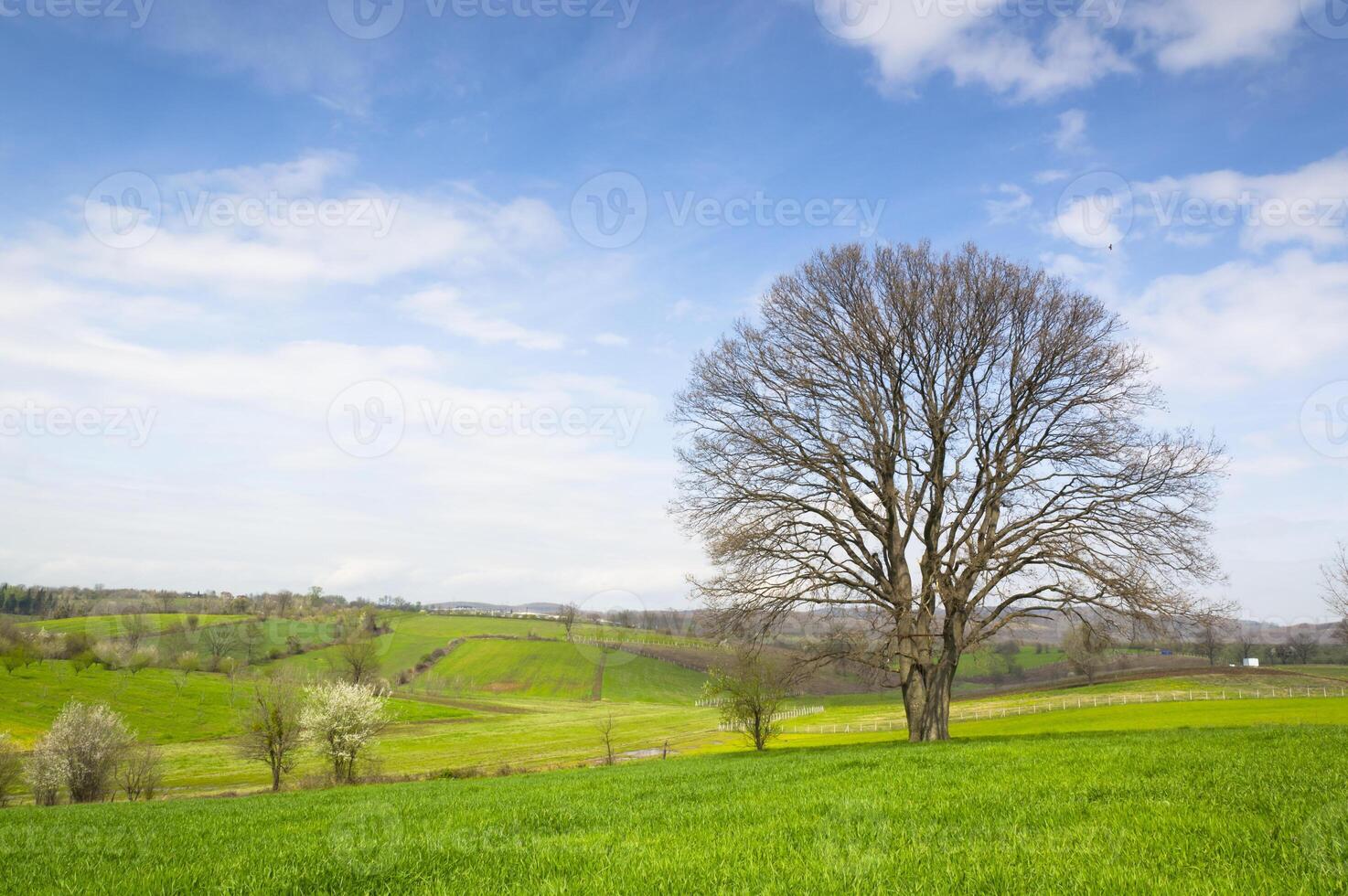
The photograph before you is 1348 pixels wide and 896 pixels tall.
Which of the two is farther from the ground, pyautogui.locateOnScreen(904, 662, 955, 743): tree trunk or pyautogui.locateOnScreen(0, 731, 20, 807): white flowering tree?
pyautogui.locateOnScreen(904, 662, 955, 743): tree trunk

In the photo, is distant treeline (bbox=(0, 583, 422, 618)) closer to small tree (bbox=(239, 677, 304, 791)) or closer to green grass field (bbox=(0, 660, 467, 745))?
green grass field (bbox=(0, 660, 467, 745))

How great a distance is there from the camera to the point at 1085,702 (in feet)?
241

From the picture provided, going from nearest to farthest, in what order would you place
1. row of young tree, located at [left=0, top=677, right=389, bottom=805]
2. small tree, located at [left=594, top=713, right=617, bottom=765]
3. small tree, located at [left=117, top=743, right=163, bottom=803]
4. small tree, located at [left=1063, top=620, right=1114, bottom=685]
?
small tree, located at [left=1063, top=620, right=1114, bottom=685] → row of young tree, located at [left=0, top=677, right=389, bottom=805] → small tree, located at [left=117, top=743, right=163, bottom=803] → small tree, located at [left=594, top=713, right=617, bottom=765]

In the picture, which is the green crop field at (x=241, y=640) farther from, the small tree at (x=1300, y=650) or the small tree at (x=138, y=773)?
the small tree at (x=1300, y=650)

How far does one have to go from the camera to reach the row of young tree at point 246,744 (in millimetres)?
51906

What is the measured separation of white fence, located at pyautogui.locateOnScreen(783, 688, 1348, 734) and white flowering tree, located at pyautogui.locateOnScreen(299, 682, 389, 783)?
43774 millimetres

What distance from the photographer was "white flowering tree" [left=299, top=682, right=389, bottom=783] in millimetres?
51562

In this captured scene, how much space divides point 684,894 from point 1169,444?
71.7 feet

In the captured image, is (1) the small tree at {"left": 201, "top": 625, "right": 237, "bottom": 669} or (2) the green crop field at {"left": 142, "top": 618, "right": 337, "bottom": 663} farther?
(1) the small tree at {"left": 201, "top": 625, "right": 237, "bottom": 669}

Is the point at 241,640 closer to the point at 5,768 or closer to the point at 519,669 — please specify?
the point at 519,669

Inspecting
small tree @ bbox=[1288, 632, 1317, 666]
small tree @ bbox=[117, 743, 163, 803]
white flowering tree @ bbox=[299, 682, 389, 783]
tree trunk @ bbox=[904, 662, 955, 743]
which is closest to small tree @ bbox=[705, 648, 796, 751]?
tree trunk @ bbox=[904, 662, 955, 743]

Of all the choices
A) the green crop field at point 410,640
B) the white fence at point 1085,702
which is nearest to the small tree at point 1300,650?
the white fence at point 1085,702

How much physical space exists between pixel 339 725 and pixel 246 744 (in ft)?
25.1

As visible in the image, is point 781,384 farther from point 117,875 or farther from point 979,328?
point 117,875
